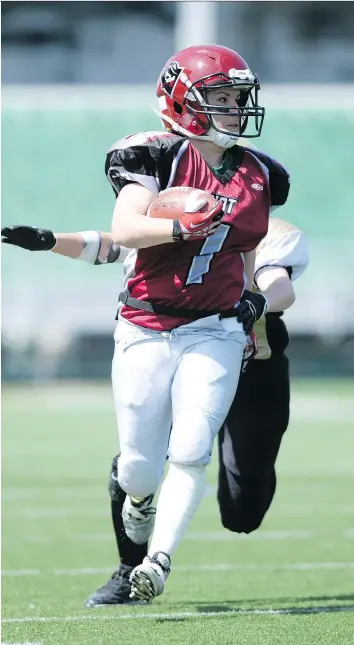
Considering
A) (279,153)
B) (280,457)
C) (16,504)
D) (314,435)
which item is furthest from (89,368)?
(16,504)

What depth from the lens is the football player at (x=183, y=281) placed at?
3621 mm

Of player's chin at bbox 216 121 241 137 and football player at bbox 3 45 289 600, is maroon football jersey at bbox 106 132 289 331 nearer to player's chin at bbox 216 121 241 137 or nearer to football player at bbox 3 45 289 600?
football player at bbox 3 45 289 600

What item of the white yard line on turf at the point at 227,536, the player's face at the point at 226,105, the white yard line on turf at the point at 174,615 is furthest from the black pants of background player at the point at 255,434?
the white yard line on turf at the point at 227,536

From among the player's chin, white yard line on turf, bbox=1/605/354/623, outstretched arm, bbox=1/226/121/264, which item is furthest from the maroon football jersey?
white yard line on turf, bbox=1/605/354/623

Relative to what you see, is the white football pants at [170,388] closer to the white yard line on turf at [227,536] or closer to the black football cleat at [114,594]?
the black football cleat at [114,594]

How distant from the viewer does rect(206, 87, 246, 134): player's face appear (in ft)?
12.7

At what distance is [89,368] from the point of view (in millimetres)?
20500

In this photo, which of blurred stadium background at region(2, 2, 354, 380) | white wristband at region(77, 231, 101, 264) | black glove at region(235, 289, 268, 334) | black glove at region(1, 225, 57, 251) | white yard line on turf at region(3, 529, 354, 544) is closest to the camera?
black glove at region(235, 289, 268, 334)

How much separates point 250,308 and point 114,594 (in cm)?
109

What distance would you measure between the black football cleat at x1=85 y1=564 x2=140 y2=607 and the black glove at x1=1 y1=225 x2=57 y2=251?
115cm

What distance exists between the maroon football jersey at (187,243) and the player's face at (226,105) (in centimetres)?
12

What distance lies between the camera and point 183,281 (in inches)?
150

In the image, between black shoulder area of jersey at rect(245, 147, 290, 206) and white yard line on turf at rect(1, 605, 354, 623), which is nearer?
white yard line on turf at rect(1, 605, 354, 623)

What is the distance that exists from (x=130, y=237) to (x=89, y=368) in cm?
1696
